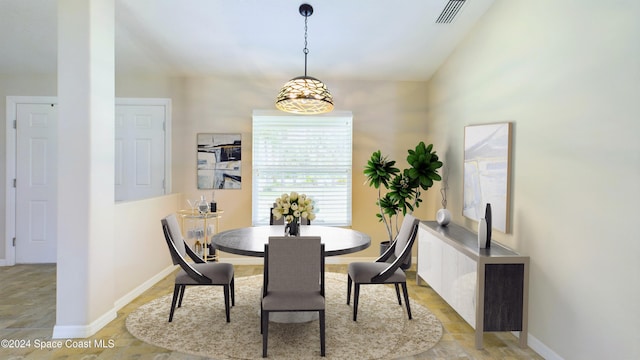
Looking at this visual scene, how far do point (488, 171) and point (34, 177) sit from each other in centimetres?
563

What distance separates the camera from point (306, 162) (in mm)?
5203

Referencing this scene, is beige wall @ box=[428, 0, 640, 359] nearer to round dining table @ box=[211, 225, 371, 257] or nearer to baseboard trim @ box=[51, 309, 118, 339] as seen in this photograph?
round dining table @ box=[211, 225, 371, 257]

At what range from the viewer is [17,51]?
4316 millimetres

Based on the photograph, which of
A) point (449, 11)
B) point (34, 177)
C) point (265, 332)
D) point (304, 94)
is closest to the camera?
point (265, 332)

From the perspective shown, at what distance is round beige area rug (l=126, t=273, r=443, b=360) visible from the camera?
2.69 m

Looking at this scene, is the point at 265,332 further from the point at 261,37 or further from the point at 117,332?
the point at 261,37

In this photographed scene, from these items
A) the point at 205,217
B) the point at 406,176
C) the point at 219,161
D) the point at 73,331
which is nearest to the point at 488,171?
the point at 406,176

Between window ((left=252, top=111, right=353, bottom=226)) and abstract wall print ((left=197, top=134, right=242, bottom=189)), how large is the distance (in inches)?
10.0

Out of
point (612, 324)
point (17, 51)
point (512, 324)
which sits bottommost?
point (512, 324)

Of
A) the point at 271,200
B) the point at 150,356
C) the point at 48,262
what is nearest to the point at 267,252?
the point at 150,356

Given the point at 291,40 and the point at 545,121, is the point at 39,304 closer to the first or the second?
the point at 291,40

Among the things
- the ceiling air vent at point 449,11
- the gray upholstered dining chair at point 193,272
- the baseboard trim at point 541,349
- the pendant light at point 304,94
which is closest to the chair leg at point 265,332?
the gray upholstered dining chair at point 193,272

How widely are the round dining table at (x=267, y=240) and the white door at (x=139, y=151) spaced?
217 centimetres

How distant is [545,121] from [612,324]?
55.1 inches
